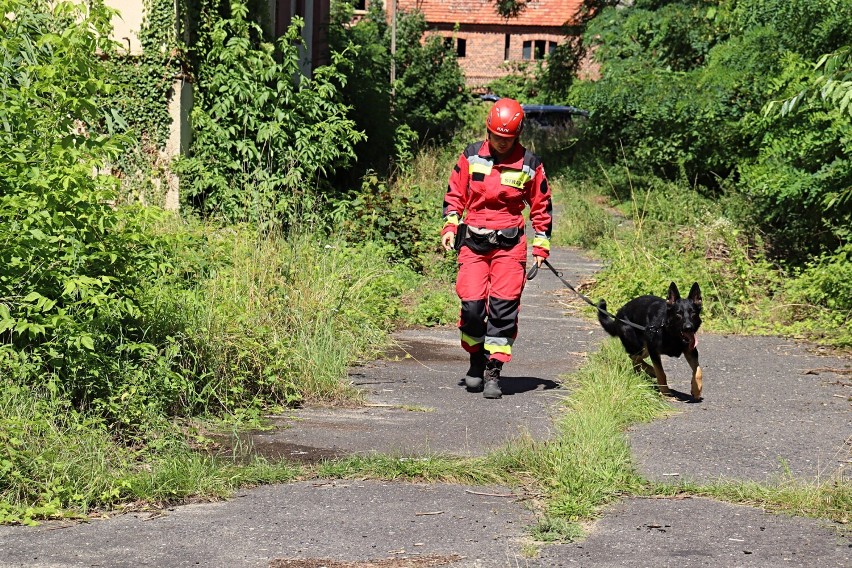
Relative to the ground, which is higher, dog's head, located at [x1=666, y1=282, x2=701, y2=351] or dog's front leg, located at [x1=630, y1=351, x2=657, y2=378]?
dog's head, located at [x1=666, y1=282, x2=701, y2=351]

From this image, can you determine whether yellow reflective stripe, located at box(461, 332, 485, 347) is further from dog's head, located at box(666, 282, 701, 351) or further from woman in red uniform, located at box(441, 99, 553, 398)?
dog's head, located at box(666, 282, 701, 351)

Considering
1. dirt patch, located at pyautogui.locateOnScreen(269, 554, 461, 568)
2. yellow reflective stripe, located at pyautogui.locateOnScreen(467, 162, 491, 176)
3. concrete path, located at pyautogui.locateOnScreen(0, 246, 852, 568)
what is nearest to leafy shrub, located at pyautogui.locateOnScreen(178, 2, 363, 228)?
concrete path, located at pyautogui.locateOnScreen(0, 246, 852, 568)

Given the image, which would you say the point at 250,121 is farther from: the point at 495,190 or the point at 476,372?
the point at 476,372

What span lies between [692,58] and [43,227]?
1997cm

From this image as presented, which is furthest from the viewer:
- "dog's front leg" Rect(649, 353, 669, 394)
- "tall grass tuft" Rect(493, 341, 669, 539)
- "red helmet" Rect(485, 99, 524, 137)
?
"dog's front leg" Rect(649, 353, 669, 394)

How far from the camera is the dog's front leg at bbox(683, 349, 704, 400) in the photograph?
7.76m

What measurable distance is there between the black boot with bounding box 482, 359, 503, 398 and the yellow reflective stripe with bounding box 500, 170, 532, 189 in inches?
46.1

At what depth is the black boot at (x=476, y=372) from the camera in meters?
8.05

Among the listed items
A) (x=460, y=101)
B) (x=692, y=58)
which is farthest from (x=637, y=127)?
(x=460, y=101)

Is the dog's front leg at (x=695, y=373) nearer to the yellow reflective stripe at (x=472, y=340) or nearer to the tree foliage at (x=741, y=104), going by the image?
the yellow reflective stripe at (x=472, y=340)

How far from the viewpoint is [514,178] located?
313 inches

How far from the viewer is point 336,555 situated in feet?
15.0

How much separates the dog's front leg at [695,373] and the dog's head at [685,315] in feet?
0.23

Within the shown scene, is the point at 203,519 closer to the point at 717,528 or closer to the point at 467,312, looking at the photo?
the point at 717,528
